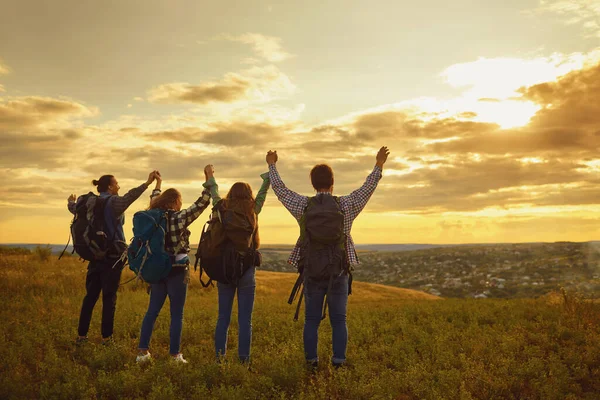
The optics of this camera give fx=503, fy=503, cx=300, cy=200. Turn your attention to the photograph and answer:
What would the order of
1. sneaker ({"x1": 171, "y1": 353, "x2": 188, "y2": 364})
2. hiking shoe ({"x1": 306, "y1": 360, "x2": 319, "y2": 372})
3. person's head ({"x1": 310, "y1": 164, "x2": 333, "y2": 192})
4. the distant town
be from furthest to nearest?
the distant town
sneaker ({"x1": 171, "y1": 353, "x2": 188, "y2": 364})
hiking shoe ({"x1": 306, "y1": 360, "x2": 319, "y2": 372})
person's head ({"x1": 310, "y1": 164, "x2": 333, "y2": 192})

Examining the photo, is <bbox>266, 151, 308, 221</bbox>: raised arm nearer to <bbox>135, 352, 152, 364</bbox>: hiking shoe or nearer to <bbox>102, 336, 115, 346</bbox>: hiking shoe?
<bbox>135, 352, 152, 364</bbox>: hiking shoe

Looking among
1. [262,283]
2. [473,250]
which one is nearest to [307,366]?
[262,283]

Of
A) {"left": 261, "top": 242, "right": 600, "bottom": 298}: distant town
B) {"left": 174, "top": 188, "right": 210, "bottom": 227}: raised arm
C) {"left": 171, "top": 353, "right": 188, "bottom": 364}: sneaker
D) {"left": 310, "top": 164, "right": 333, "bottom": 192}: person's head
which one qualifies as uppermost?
{"left": 310, "top": 164, "right": 333, "bottom": 192}: person's head

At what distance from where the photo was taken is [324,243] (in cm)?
726

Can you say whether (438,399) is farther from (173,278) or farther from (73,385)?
(73,385)

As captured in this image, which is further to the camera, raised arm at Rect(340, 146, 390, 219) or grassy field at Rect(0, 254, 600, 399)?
raised arm at Rect(340, 146, 390, 219)

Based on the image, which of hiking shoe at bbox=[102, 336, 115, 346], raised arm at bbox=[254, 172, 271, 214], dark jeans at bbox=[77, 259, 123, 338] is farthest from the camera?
hiking shoe at bbox=[102, 336, 115, 346]

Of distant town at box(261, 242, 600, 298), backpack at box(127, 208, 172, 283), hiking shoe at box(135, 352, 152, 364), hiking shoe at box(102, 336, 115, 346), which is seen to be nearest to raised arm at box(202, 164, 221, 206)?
backpack at box(127, 208, 172, 283)

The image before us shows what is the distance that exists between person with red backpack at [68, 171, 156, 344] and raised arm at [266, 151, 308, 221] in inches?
92.9

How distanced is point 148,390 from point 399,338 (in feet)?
18.8

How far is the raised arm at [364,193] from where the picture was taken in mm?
7461

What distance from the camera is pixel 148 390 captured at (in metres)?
7.21

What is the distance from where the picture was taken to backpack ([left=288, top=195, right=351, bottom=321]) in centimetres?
718

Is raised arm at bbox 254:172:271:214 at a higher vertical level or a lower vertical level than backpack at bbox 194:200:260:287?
higher
